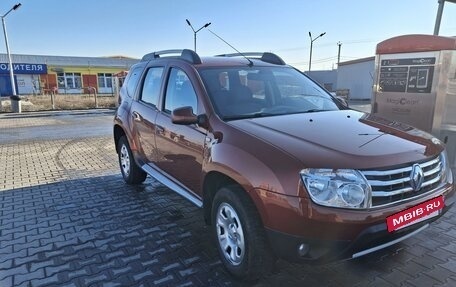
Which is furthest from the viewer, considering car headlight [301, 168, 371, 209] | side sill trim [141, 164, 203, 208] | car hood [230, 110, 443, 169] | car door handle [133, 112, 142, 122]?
car door handle [133, 112, 142, 122]

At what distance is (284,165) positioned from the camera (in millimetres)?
2422

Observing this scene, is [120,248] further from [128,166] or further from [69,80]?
[69,80]

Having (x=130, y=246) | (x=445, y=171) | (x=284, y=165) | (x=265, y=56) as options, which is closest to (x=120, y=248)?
(x=130, y=246)

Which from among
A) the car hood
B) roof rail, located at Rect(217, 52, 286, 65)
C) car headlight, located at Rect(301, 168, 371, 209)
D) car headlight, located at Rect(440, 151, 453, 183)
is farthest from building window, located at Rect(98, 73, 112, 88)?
car headlight, located at Rect(301, 168, 371, 209)

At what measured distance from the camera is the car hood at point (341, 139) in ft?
7.93

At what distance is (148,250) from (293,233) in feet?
5.80

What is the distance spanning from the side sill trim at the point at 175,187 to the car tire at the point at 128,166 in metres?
0.61

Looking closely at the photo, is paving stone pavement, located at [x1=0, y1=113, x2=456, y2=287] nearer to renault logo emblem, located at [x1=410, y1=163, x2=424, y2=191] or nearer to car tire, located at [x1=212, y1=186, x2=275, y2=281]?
car tire, located at [x1=212, y1=186, x2=275, y2=281]

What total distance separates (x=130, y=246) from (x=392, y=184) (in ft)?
8.40

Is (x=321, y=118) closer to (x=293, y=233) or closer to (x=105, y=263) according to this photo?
(x=293, y=233)

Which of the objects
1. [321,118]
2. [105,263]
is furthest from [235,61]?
[105,263]

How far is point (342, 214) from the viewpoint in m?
2.29

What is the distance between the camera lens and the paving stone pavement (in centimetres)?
302

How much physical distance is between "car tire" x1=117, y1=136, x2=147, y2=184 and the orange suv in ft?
4.06
